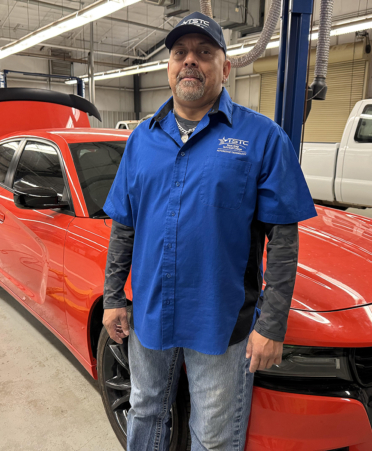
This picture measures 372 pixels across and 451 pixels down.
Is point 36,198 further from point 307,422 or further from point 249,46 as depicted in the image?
point 249,46

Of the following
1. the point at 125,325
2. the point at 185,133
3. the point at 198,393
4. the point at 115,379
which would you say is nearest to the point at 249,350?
the point at 198,393

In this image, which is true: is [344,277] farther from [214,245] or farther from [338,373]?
[214,245]

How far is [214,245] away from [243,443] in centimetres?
73

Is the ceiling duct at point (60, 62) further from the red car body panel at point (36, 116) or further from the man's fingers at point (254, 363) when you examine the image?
the man's fingers at point (254, 363)

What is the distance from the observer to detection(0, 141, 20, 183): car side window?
3.09 metres

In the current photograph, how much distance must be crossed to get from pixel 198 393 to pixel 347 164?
584 centimetres

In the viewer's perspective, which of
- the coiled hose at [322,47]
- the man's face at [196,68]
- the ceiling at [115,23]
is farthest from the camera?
the ceiling at [115,23]

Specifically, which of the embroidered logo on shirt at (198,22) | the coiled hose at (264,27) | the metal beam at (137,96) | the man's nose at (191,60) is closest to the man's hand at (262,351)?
the man's nose at (191,60)

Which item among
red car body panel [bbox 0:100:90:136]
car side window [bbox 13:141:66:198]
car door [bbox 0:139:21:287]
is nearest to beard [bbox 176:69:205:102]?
car side window [bbox 13:141:66:198]

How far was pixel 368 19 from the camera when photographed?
310 inches

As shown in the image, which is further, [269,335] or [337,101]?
[337,101]

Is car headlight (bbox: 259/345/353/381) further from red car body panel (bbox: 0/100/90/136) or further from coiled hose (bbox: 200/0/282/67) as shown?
red car body panel (bbox: 0/100/90/136)

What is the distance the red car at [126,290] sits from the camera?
4.49ft

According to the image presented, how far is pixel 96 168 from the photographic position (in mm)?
2443
